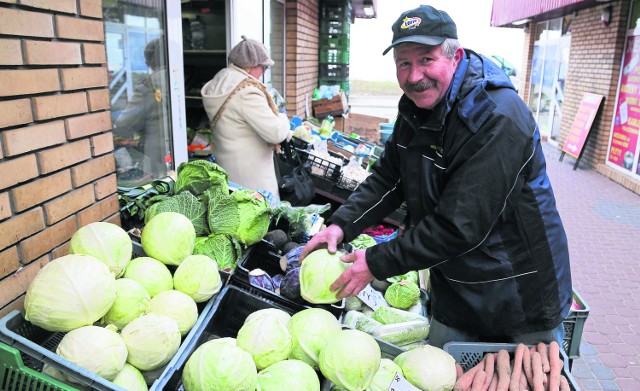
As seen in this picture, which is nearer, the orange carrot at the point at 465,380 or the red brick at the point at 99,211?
the orange carrot at the point at 465,380

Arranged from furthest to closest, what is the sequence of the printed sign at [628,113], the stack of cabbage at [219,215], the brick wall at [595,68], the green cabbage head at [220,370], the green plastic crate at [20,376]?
the brick wall at [595,68] → the printed sign at [628,113] → the stack of cabbage at [219,215] → the green cabbage head at [220,370] → the green plastic crate at [20,376]

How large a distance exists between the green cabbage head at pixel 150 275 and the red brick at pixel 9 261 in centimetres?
43

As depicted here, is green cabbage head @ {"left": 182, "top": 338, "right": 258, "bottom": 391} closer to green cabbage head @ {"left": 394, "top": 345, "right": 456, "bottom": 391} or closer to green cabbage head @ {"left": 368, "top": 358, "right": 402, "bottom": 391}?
green cabbage head @ {"left": 368, "top": 358, "right": 402, "bottom": 391}

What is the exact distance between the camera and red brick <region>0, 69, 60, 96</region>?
6.26 ft

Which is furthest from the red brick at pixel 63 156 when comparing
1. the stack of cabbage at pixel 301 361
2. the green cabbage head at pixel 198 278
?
the stack of cabbage at pixel 301 361

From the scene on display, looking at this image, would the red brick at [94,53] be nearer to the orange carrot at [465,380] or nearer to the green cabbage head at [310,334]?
the green cabbage head at [310,334]

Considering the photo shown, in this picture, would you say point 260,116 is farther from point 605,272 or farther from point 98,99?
point 605,272

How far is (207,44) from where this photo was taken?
21.9ft

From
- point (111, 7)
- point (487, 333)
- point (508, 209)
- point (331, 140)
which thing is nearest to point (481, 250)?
point (508, 209)

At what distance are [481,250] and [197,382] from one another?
50.2 inches

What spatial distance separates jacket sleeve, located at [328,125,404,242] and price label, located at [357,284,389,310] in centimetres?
61

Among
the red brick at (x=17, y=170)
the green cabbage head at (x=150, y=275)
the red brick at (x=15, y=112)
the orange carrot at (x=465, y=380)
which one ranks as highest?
the red brick at (x=15, y=112)

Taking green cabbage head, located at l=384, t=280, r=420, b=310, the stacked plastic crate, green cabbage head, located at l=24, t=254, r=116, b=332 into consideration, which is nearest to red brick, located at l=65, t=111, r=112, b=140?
green cabbage head, located at l=24, t=254, r=116, b=332

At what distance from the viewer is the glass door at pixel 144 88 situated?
3754 millimetres
